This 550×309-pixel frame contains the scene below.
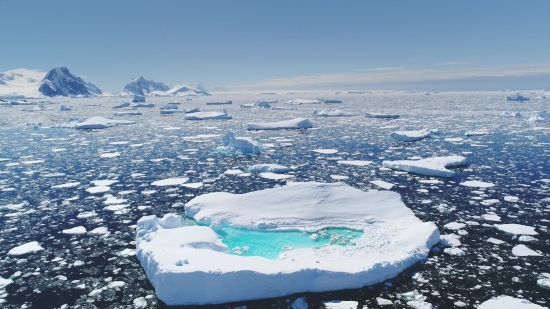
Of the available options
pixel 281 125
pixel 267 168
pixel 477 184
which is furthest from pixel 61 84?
pixel 477 184

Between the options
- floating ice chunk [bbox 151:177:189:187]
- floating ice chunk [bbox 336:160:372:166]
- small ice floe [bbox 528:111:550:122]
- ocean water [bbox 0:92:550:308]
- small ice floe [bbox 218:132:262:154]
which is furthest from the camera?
small ice floe [bbox 528:111:550:122]

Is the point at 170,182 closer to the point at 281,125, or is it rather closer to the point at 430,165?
the point at 430,165

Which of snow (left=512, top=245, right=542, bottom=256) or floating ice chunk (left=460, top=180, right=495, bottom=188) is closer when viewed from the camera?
snow (left=512, top=245, right=542, bottom=256)

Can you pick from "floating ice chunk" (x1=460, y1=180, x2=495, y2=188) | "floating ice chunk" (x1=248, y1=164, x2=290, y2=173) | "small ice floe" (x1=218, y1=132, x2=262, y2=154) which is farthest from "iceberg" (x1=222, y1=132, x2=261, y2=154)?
"floating ice chunk" (x1=460, y1=180, x2=495, y2=188)

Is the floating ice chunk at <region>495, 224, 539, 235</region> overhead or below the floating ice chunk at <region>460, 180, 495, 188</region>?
overhead

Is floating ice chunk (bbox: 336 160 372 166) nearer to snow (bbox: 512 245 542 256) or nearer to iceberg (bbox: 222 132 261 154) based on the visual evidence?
iceberg (bbox: 222 132 261 154)

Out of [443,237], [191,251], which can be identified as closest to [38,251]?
[191,251]

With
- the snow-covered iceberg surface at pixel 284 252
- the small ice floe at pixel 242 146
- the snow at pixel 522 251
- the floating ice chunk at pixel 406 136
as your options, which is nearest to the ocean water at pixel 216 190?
the snow at pixel 522 251
